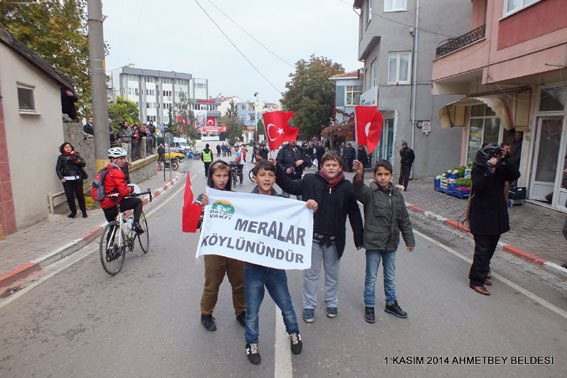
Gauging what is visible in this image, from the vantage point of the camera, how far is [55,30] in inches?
454

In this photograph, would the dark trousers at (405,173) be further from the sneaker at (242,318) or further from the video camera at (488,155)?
the sneaker at (242,318)

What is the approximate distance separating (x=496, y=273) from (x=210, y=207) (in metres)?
4.70

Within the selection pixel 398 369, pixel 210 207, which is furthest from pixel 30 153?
pixel 398 369

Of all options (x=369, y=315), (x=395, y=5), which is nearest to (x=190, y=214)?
(x=369, y=315)

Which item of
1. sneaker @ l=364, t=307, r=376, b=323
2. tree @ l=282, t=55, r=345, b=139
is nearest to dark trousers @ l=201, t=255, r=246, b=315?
sneaker @ l=364, t=307, r=376, b=323

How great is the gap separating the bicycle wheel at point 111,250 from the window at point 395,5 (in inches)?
708

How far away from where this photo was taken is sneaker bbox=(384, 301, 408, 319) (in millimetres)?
4250

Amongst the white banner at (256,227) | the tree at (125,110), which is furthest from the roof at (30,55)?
the tree at (125,110)

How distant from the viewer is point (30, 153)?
848cm

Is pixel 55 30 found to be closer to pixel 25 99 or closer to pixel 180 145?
pixel 25 99

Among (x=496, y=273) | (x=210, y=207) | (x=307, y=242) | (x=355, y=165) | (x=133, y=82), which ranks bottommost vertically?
(x=496, y=273)

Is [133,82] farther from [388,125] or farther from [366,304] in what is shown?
[366,304]

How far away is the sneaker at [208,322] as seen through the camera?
393cm

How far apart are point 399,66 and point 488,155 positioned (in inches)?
622
